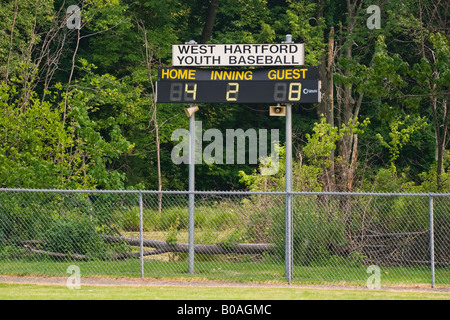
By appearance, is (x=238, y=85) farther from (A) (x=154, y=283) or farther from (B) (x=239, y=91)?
(A) (x=154, y=283)

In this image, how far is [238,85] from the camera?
16359 millimetres

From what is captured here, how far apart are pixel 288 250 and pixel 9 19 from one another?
18.6 m

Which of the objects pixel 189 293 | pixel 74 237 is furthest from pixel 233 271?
pixel 74 237

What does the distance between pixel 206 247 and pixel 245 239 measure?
876 millimetres

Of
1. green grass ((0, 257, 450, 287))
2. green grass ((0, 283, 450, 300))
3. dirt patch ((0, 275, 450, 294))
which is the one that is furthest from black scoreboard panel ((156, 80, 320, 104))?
green grass ((0, 283, 450, 300))

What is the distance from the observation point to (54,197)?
57.9ft

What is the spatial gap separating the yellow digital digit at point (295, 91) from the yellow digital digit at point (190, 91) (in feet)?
6.69

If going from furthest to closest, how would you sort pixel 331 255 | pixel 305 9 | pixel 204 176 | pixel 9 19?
pixel 204 176 → pixel 305 9 → pixel 9 19 → pixel 331 255

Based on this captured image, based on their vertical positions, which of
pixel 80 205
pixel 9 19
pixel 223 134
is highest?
pixel 9 19

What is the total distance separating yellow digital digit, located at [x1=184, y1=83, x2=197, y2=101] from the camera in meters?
16.4

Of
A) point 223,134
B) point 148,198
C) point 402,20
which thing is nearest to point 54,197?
point 148,198

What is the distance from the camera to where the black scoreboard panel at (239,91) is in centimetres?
1611

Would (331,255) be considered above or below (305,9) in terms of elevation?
below

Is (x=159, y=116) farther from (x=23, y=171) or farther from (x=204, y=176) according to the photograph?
(x=23, y=171)
